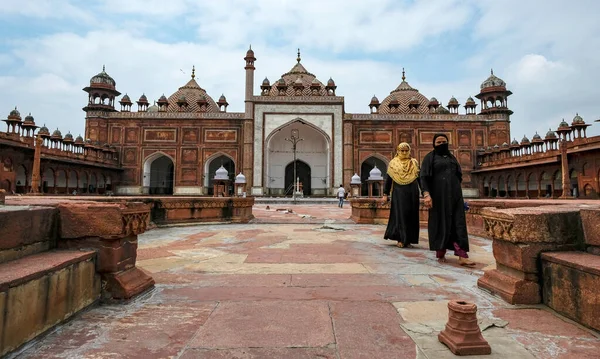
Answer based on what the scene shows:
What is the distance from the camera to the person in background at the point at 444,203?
11.1ft

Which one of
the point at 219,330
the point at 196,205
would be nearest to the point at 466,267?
the point at 219,330

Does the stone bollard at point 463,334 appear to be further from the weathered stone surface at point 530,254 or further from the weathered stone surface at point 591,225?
the weathered stone surface at point 591,225

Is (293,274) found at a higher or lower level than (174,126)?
lower

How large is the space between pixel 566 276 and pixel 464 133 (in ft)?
91.7

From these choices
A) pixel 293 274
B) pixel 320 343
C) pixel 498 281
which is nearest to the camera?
pixel 320 343

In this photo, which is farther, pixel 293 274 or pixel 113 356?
pixel 293 274

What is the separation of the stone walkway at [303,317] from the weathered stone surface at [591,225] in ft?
1.65

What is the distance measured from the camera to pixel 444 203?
137 inches

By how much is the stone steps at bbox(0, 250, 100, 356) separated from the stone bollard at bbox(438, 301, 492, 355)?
6.15 ft

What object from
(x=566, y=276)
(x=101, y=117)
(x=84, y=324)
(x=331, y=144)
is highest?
(x=101, y=117)

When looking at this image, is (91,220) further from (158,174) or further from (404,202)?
(158,174)

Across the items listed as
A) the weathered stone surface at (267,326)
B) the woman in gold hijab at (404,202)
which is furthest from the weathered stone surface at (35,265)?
the woman in gold hijab at (404,202)

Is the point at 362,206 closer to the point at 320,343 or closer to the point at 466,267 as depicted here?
the point at 466,267

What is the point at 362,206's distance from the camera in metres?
7.51
